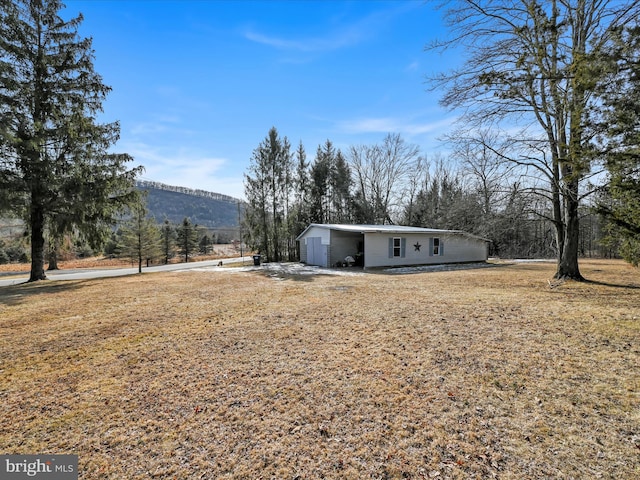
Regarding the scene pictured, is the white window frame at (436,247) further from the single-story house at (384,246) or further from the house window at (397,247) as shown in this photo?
the house window at (397,247)

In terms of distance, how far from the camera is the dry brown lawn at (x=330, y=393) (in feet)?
6.82

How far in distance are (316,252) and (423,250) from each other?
6.78 m

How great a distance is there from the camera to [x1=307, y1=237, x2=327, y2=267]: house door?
57.4 feet

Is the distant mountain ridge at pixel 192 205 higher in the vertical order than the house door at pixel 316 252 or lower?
higher

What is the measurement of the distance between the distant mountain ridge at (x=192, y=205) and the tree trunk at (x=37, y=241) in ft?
317

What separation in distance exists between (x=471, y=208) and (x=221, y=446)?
11263 mm

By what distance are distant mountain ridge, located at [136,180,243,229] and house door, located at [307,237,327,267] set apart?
306ft

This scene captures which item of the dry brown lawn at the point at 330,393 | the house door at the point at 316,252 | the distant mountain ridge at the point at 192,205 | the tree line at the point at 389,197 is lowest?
the dry brown lawn at the point at 330,393

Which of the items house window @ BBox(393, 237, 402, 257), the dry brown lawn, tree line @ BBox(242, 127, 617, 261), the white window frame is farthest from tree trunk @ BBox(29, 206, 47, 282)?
the white window frame

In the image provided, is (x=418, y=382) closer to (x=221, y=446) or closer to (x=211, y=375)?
(x=221, y=446)

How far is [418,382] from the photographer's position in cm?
317

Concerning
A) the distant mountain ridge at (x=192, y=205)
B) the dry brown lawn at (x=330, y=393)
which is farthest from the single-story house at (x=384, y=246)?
the distant mountain ridge at (x=192, y=205)

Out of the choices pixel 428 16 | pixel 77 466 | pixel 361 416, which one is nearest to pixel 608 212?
pixel 428 16

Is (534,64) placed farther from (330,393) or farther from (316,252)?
(316,252)
